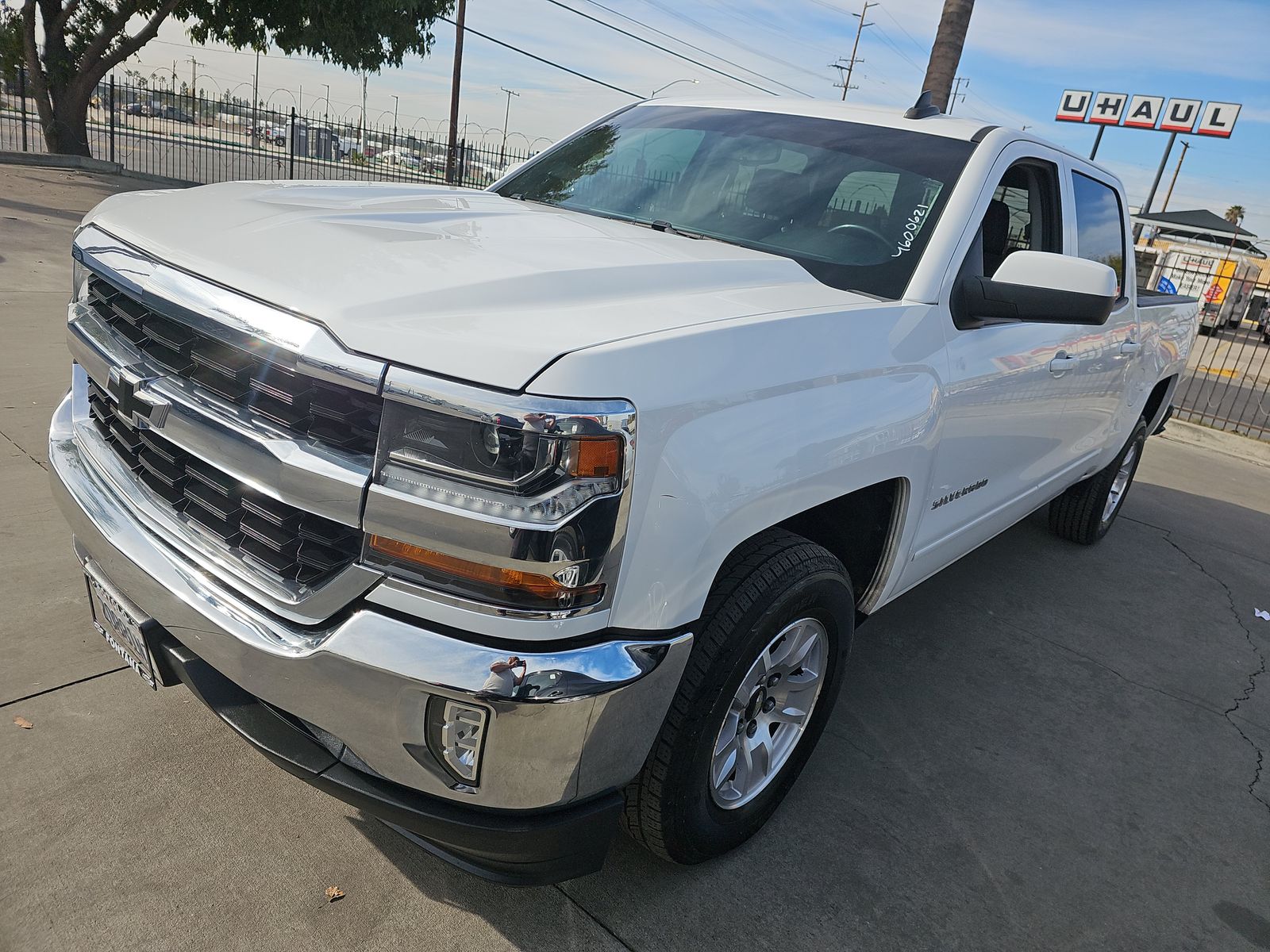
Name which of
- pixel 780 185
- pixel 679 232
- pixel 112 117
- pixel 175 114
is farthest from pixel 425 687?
pixel 175 114

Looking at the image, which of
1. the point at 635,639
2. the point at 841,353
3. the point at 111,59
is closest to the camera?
the point at 635,639

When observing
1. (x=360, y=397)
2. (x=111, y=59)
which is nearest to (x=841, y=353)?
(x=360, y=397)

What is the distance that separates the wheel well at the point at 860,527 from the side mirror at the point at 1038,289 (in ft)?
1.97

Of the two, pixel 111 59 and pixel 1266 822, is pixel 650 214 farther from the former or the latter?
pixel 111 59

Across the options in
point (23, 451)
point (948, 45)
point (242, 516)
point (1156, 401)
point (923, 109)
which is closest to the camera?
point (242, 516)

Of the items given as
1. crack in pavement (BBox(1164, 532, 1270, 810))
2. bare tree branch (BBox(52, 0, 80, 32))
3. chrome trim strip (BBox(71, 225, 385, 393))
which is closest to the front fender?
chrome trim strip (BBox(71, 225, 385, 393))

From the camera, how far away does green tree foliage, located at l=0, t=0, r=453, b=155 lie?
1720 cm

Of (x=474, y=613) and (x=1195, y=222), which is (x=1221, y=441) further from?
(x=1195, y=222)

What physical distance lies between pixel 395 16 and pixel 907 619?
17.7 meters

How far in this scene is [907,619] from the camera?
13.7 feet

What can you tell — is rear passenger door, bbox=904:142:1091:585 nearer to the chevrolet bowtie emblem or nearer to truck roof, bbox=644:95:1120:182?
truck roof, bbox=644:95:1120:182

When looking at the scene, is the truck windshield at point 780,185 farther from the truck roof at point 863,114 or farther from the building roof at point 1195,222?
the building roof at point 1195,222

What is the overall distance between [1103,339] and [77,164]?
755 inches

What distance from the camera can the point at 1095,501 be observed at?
17.4ft
